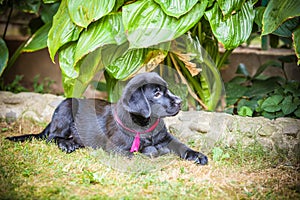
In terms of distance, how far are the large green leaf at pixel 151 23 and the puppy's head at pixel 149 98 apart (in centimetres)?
27

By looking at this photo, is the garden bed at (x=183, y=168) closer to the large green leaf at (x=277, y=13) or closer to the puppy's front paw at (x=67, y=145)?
the puppy's front paw at (x=67, y=145)

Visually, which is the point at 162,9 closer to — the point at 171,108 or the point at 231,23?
the point at 231,23

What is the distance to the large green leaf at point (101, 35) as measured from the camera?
7.89ft

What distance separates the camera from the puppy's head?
2.03 m

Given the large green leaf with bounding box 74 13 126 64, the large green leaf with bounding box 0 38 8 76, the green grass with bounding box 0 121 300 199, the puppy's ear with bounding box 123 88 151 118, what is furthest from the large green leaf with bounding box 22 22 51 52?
the puppy's ear with bounding box 123 88 151 118

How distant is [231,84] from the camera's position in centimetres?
324

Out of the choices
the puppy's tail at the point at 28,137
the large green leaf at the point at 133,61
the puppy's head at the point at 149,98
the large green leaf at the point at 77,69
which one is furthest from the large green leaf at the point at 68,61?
the puppy's head at the point at 149,98

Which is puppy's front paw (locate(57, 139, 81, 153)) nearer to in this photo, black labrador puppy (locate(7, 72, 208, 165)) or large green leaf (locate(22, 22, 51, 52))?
black labrador puppy (locate(7, 72, 208, 165))

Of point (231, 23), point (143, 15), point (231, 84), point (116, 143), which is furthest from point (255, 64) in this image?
point (116, 143)

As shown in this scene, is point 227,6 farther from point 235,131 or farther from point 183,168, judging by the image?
point 183,168

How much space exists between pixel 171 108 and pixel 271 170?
584 millimetres

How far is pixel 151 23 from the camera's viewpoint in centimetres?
230

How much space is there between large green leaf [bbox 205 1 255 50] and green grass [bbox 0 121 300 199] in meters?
0.62

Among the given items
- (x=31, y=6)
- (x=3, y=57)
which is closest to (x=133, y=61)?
(x=3, y=57)
